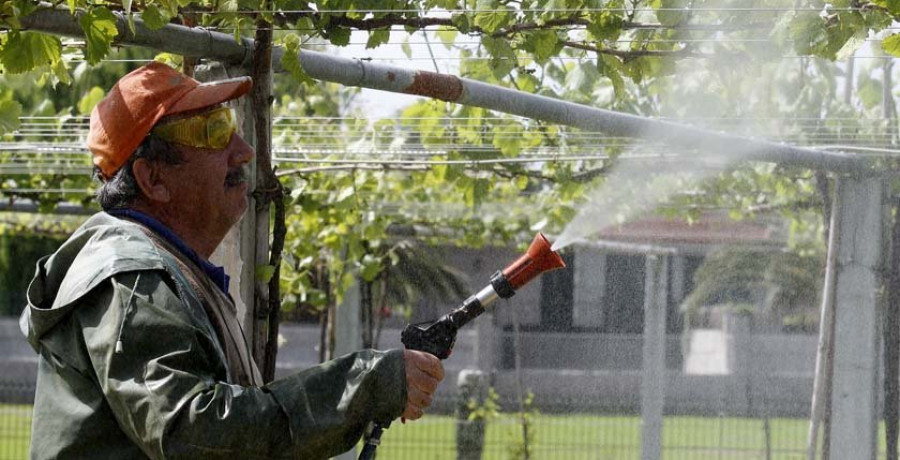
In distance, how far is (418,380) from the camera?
206 centimetres

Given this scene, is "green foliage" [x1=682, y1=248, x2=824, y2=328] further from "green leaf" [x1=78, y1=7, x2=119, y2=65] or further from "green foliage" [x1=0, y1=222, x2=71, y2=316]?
"green foliage" [x1=0, y1=222, x2=71, y2=316]

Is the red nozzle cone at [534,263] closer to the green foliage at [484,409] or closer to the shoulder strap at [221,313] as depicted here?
the shoulder strap at [221,313]

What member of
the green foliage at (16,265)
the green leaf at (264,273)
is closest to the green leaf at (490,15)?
the green leaf at (264,273)

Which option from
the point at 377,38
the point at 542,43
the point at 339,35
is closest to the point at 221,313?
the point at 339,35

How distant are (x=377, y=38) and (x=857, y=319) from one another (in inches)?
88.2

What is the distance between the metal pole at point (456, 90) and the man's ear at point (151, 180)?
46cm

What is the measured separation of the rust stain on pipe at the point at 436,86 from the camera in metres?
3.24

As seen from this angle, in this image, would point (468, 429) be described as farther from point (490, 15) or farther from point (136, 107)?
point (136, 107)

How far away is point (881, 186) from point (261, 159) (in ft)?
8.27

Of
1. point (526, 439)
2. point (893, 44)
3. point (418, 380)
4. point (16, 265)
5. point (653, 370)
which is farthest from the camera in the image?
point (16, 265)

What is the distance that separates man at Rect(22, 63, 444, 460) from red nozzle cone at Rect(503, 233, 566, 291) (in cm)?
38

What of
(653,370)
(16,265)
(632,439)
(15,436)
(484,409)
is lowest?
(15,436)

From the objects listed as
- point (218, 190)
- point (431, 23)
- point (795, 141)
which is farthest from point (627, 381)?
point (218, 190)

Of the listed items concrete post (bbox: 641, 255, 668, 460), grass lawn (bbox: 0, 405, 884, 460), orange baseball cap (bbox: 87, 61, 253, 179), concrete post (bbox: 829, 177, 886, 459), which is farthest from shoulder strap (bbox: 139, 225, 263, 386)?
grass lawn (bbox: 0, 405, 884, 460)
